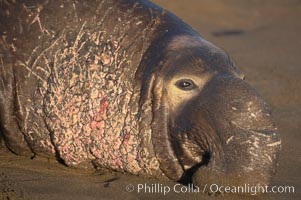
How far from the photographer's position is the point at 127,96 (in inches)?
153

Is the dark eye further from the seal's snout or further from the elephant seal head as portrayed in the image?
the seal's snout

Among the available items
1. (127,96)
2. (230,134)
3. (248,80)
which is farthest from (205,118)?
(248,80)

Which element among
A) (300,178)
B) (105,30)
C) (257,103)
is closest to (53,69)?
(105,30)

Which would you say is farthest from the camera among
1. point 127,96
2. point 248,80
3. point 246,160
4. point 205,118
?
point 248,80

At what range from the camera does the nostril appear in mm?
3594

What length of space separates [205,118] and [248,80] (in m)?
4.42

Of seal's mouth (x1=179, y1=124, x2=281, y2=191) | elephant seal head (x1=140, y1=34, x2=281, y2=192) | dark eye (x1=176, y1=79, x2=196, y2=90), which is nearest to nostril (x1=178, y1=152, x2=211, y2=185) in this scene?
elephant seal head (x1=140, y1=34, x2=281, y2=192)

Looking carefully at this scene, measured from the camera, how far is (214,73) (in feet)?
12.1

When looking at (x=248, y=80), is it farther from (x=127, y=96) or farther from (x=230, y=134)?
(x=230, y=134)

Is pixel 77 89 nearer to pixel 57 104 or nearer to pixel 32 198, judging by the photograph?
pixel 57 104

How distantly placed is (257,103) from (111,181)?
105 centimetres

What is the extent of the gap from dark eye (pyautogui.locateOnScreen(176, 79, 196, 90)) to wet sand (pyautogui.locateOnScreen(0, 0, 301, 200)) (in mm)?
613

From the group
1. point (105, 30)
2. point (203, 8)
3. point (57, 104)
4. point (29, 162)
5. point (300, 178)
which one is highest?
point (105, 30)

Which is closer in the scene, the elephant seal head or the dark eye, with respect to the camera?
the elephant seal head
